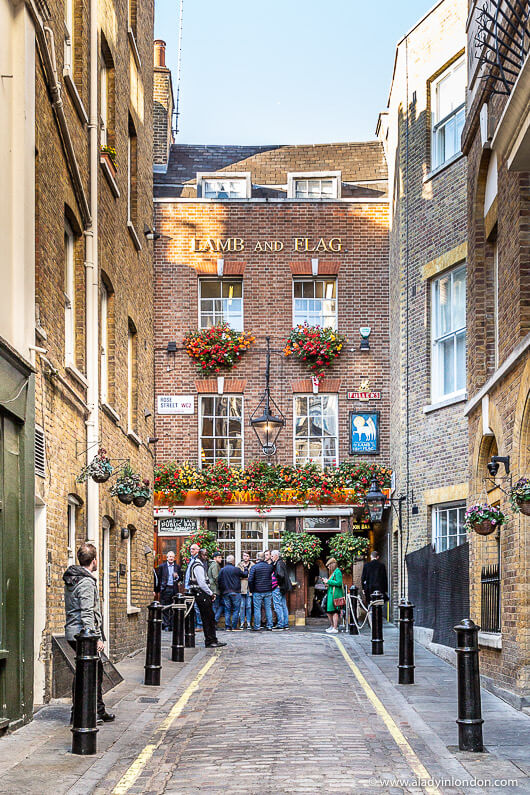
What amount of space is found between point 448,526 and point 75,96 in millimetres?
11712

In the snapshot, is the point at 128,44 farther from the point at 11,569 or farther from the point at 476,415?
the point at 11,569

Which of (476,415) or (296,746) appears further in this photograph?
(476,415)

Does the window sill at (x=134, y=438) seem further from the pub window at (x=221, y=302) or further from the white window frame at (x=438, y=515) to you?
the pub window at (x=221, y=302)

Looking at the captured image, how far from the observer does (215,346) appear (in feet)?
94.3

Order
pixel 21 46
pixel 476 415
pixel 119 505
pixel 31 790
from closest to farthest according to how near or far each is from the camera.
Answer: pixel 31 790
pixel 21 46
pixel 476 415
pixel 119 505

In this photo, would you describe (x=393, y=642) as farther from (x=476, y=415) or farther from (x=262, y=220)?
(x=262, y=220)

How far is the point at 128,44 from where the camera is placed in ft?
65.8

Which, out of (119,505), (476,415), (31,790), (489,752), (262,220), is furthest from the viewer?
(262,220)

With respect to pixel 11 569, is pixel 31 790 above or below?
below

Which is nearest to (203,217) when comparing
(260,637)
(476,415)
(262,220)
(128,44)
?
(262,220)

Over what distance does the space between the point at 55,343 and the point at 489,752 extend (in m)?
6.80

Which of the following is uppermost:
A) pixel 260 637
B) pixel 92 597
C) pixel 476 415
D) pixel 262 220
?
pixel 262 220

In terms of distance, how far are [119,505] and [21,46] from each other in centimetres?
837

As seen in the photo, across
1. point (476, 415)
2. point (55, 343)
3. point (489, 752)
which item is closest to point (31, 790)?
point (489, 752)
